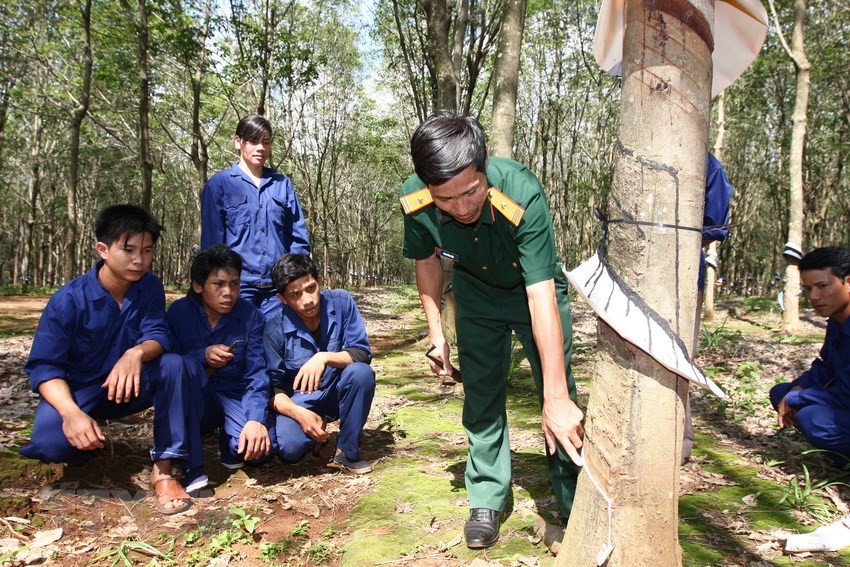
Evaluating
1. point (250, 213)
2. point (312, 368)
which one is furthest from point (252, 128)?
point (312, 368)

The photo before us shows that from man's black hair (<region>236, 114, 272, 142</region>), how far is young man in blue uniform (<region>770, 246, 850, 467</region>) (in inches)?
138

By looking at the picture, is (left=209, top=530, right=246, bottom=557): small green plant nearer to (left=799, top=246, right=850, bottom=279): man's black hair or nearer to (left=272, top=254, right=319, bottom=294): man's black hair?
(left=272, top=254, right=319, bottom=294): man's black hair

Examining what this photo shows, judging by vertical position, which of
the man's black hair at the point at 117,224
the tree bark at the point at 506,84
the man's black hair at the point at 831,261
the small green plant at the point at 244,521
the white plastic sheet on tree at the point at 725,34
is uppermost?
the tree bark at the point at 506,84

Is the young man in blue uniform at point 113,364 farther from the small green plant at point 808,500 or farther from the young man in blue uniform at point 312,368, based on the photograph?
the small green plant at point 808,500

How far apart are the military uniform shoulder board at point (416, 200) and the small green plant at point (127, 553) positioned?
73.0 inches

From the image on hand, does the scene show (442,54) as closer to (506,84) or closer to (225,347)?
(506,84)

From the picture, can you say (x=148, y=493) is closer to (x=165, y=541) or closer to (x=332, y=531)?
(x=165, y=541)

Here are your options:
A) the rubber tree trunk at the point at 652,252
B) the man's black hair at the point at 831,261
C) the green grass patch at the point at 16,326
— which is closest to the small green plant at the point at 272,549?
the rubber tree trunk at the point at 652,252

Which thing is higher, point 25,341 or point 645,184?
point 645,184

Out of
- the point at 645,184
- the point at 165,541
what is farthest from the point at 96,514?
the point at 645,184

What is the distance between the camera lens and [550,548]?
7.50ft

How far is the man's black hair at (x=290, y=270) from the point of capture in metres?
3.20

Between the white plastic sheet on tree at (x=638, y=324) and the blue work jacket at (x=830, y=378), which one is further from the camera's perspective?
the blue work jacket at (x=830, y=378)

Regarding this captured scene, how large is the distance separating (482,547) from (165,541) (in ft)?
4.82
